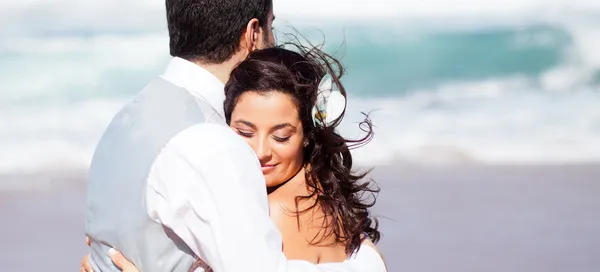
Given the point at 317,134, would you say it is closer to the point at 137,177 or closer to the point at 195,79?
the point at 195,79

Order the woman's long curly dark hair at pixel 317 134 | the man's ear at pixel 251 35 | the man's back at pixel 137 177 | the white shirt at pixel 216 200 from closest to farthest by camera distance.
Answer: the white shirt at pixel 216 200
the man's back at pixel 137 177
the man's ear at pixel 251 35
the woman's long curly dark hair at pixel 317 134

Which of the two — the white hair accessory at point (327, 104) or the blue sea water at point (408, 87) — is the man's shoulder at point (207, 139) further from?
the blue sea water at point (408, 87)

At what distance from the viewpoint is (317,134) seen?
2.78 meters

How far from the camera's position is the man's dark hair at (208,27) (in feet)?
7.84

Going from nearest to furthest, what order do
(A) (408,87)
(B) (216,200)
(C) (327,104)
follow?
(B) (216,200) → (C) (327,104) → (A) (408,87)

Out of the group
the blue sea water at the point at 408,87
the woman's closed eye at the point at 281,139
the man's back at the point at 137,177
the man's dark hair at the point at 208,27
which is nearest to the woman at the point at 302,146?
the woman's closed eye at the point at 281,139

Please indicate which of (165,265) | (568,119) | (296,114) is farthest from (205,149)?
(568,119)

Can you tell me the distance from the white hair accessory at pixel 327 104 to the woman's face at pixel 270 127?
7 cm

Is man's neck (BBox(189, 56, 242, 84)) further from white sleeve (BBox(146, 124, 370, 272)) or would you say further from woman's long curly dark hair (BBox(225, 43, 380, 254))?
white sleeve (BBox(146, 124, 370, 272))

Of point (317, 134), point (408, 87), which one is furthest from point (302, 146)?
point (408, 87)

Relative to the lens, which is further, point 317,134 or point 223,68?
point 317,134

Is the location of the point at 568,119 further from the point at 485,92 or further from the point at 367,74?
the point at 367,74

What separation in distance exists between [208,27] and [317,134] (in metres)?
0.53

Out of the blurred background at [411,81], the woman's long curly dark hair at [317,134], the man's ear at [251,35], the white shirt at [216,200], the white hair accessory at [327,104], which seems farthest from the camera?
the blurred background at [411,81]
